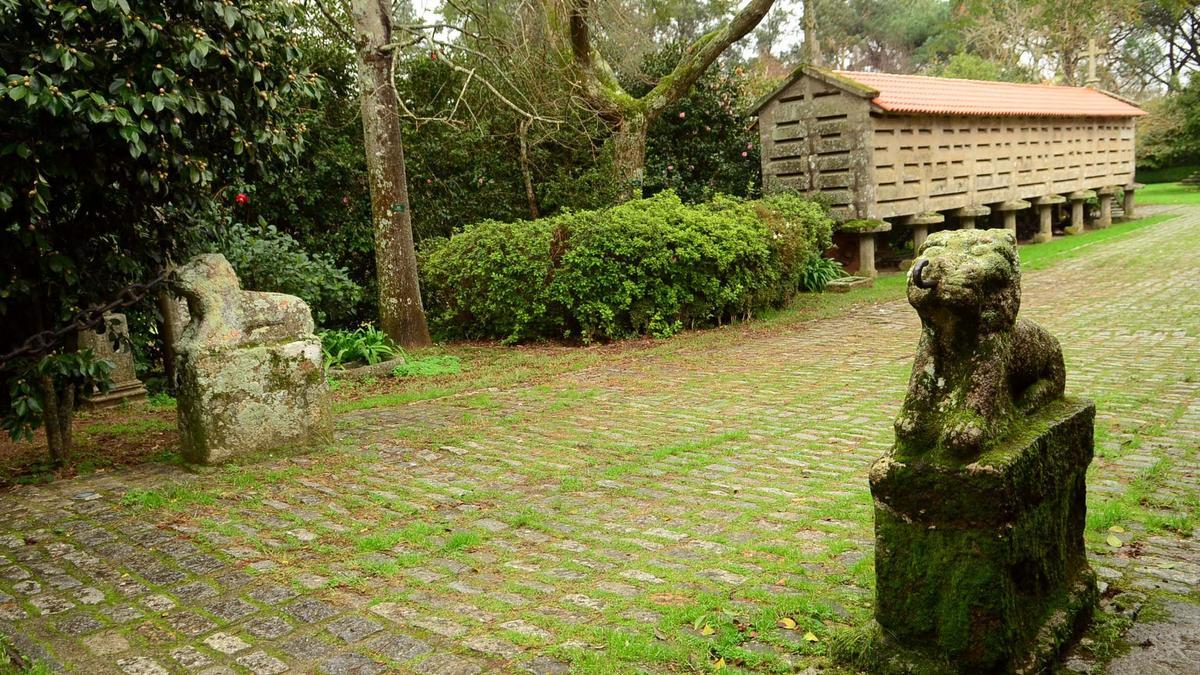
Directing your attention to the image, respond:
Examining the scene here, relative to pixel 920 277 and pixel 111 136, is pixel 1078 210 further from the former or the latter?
pixel 111 136

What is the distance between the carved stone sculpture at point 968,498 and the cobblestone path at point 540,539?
363mm

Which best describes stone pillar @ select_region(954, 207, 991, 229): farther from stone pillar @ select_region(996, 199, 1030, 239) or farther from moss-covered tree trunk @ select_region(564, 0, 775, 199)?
moss-covered tree trunk @ select_region(564, 0, 775, 199)

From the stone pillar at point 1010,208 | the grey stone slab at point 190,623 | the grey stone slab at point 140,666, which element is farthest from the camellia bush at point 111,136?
the stone pillar at point 1010,208

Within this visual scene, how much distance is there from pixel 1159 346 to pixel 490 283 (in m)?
8.06

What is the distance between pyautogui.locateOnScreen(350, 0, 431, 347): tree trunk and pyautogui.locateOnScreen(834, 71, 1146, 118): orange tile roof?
948cm

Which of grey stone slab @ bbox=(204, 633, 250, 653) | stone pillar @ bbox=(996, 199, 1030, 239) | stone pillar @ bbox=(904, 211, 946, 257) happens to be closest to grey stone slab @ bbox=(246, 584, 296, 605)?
grey stone slab @ bbox=(204, 633, 250, 653)

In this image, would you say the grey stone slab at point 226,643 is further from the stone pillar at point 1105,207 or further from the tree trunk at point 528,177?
the stone pillar at point 1105,207

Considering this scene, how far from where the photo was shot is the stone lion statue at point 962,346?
3.29m

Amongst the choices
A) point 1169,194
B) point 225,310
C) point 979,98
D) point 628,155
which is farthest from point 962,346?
point 1169,194

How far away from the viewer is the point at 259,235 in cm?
1266

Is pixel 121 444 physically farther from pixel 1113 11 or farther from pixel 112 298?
pixel 1113 11

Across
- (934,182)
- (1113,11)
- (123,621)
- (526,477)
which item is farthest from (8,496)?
(1113,11)

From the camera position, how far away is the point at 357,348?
38.0ft

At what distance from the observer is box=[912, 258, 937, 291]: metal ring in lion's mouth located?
11.0 feet
